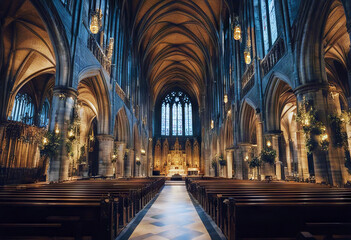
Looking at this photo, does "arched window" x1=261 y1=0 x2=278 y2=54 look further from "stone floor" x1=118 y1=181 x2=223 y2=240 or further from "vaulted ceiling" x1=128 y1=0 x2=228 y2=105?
"stone floor" x1=118 y1=181 x2=223 y2=240

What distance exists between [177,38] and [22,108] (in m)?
23.0

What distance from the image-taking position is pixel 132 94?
2700cm

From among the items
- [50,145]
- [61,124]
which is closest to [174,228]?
[50,145]

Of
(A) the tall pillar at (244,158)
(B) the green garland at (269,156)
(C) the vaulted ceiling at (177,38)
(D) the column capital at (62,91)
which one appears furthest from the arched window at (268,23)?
(D) the column capital at (62,91)

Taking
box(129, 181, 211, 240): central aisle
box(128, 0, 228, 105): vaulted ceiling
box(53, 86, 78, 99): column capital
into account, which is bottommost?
box(129, 181, 211, 240): central aisle

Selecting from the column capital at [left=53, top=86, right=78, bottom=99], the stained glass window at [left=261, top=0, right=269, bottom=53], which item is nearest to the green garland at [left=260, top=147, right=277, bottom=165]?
the stained glass window at [left=261, top=0, right=269, bottom=53]

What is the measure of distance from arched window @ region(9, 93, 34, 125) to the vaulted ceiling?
12.9 meters

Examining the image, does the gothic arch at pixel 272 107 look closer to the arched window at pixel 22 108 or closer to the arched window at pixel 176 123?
the arched window at pixel 22 108

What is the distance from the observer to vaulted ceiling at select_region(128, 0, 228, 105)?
1053 inches

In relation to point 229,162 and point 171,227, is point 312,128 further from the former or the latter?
point 229,162

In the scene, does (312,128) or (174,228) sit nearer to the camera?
(174,228)

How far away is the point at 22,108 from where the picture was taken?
925 inches

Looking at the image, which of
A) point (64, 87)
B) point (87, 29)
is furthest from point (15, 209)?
point (87, 29)

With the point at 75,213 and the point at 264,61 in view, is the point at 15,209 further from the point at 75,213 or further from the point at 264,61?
the point at 264,61
